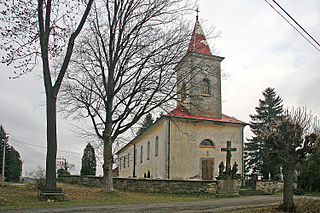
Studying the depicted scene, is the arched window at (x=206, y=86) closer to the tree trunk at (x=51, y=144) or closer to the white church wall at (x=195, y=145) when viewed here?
the white church wall at (x=195, y=145)

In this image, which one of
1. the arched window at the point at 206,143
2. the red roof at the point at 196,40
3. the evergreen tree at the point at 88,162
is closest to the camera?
the red roof at the point at 196,40

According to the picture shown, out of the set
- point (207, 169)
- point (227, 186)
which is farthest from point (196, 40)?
point (207, 169)

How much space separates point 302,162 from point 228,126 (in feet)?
51.8

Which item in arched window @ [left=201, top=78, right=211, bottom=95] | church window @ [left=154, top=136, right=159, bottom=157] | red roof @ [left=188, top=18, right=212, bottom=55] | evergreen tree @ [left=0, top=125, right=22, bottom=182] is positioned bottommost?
evergreen tree @ [left=0, top=125, right=22, bottom=182]

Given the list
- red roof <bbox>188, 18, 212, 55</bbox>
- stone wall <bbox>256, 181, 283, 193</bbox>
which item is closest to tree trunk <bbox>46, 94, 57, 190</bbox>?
red roof <bbox>188, 18, 212, 55</bbox>

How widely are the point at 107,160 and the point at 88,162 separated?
17.2 meters

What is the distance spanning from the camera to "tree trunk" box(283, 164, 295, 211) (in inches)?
393

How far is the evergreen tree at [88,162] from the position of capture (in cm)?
3239

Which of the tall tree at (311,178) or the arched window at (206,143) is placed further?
the arched window at (206,143)

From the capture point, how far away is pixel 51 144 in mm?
13000

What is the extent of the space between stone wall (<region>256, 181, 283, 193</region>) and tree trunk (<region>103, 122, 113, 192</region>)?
1097 cm

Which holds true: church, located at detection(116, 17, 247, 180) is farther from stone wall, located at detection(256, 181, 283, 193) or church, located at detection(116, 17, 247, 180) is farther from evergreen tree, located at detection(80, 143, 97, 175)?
evergreen tree, located at detection(80, 143, 97, 175)

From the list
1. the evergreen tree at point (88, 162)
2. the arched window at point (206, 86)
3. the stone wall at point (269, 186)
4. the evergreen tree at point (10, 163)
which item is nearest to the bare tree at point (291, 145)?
the stone wall at point (269, 186)

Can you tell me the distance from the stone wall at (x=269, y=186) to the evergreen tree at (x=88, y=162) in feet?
57.2
